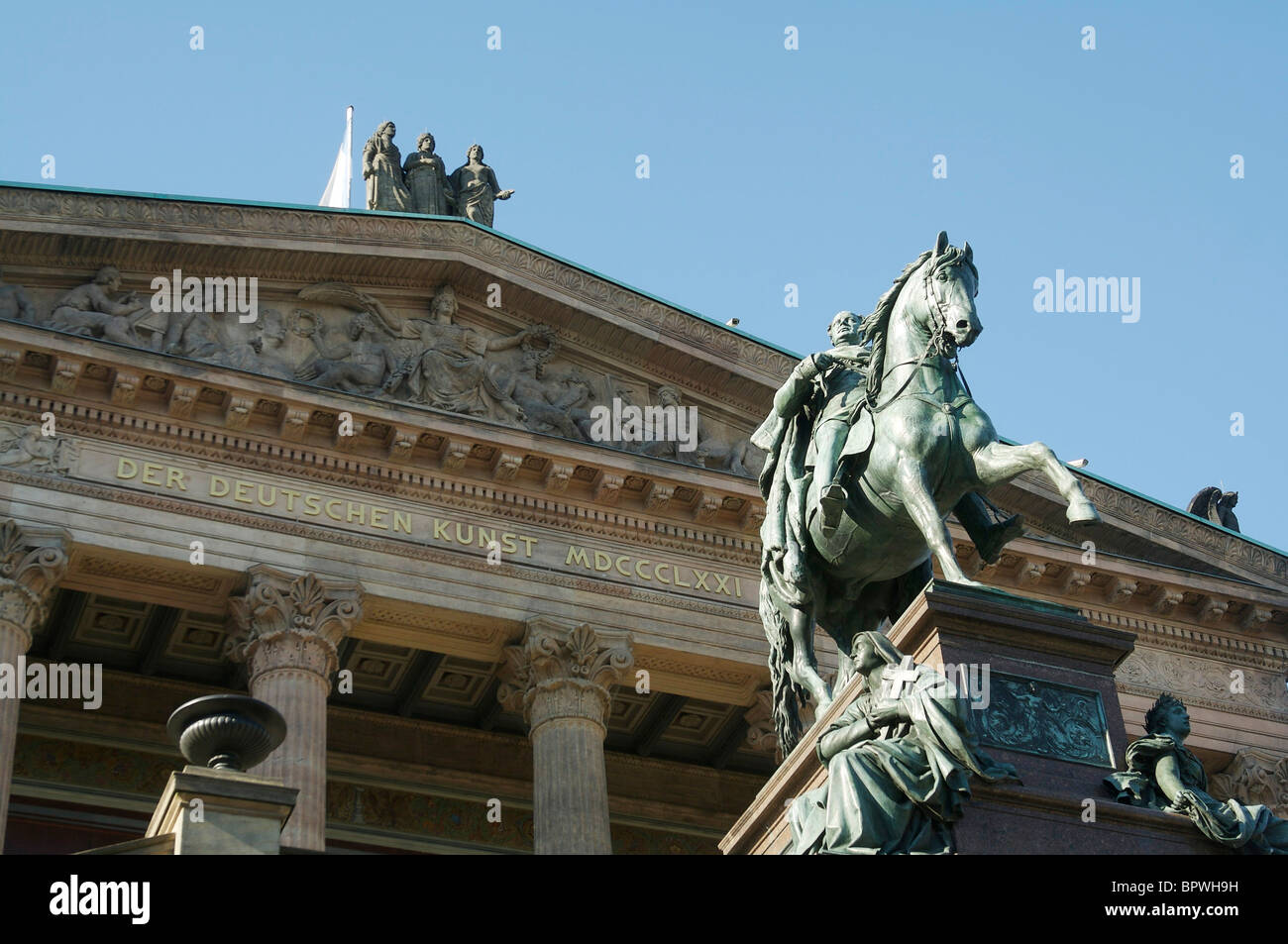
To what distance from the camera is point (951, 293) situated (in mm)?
9375

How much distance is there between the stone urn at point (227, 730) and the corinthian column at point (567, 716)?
34.4 feet

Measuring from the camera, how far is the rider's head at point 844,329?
34.5 ft

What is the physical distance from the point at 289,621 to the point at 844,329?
12.1 metres

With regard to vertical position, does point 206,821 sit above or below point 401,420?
below

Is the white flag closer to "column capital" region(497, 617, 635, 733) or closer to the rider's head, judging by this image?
"column capital" region(497, 617, 635, 733)

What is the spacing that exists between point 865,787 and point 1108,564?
63.4ft

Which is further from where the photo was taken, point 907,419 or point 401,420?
point 401,420

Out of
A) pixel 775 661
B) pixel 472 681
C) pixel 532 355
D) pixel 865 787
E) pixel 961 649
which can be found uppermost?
pixel 532 355

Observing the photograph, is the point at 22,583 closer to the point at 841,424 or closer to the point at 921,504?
the point at 841,424

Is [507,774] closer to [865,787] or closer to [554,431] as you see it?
[554,431]

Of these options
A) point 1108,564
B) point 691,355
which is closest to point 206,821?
point 691,355

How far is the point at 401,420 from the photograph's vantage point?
22797 mm

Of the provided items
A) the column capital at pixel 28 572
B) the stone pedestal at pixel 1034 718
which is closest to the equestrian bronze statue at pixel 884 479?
the stone pedestal at pixel 1034 718
